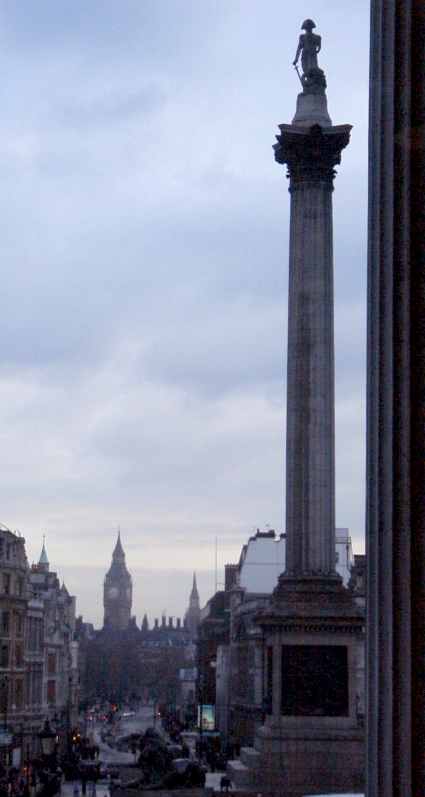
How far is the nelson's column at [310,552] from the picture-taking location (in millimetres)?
45438

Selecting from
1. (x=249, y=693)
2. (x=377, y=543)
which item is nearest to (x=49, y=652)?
(x=249, y=693)

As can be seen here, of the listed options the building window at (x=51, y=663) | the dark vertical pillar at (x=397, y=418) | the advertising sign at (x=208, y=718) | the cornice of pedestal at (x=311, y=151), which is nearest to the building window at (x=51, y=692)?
the building window at (x=51, y=663)

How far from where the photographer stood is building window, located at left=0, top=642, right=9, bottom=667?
268 ft

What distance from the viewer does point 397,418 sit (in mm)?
11609

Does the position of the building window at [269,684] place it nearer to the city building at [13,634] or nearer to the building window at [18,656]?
the city building at [13,634]

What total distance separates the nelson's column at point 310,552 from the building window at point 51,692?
5637 cm

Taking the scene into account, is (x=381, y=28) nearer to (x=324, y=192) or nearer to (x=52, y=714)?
(x=324, y=192)

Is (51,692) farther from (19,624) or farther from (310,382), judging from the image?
(310,382)

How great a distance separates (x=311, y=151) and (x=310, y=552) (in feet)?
51.0

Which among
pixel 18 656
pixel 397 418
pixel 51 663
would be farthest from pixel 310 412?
pixel 51 663

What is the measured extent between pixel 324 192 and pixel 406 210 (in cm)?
3987

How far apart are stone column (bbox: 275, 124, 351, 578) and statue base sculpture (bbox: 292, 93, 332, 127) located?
55.2 inches

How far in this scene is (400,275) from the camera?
11773mm

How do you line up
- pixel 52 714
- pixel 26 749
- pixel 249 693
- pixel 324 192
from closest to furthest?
pixel 324 192
pixel 26 749
pixel 249 693
pixel 52 714
